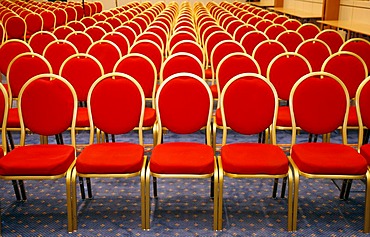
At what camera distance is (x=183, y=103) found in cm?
400

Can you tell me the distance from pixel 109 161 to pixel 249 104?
1.27 metres

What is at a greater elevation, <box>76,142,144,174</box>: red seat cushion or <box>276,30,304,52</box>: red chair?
<box>276,30,304,52</box>: red chair

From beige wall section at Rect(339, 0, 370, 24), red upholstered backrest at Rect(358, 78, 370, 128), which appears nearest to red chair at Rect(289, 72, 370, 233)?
red upholstered backrest at Rect(358, 78, 370, 128)

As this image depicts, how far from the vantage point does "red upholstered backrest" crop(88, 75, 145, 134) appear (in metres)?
4.00

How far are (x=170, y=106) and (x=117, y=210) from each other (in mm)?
970

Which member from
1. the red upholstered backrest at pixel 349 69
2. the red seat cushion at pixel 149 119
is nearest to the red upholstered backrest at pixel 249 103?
the red seat cushion at pixel 149 119

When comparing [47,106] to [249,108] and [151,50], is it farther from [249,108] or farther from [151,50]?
[151,50]

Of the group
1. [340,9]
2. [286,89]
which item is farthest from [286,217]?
[340,9]

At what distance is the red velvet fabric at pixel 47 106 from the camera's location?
3.99 metres

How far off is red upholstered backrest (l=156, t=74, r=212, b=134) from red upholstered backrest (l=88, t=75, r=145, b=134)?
20 cm

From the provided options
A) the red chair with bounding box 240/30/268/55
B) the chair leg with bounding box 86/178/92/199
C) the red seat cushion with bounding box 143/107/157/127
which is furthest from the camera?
the red chair with bounding box 240/30/268/55

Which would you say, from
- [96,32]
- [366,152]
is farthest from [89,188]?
[96,32]

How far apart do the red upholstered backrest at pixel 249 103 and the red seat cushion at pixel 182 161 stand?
435 mm

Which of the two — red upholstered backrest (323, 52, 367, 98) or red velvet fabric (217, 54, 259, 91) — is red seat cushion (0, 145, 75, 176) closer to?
red velvet fabric (217, 54, 259, 91)
